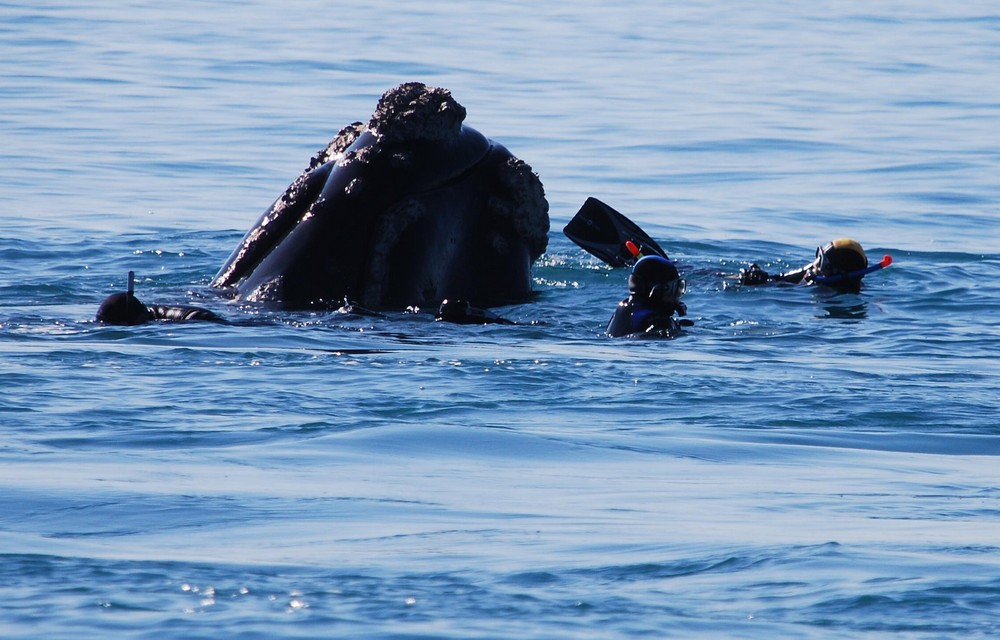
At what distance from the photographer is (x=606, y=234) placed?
1312 cm

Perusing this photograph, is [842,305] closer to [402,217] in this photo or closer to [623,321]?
[623,321]

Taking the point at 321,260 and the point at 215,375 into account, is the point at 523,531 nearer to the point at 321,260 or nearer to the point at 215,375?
the point at 215,375

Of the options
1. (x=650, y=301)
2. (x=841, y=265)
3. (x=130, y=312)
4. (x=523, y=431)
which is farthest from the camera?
(x=841, y=265)

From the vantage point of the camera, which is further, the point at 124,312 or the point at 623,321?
the point at 623,321

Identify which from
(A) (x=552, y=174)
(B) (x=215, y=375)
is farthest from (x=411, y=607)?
(A) (x=552, y=174)

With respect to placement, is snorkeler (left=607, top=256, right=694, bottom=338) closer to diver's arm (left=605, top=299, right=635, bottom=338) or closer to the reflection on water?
diver's arm (left=605, top=299, right=635, bottom=338)

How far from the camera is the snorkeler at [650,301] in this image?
10.1 metres

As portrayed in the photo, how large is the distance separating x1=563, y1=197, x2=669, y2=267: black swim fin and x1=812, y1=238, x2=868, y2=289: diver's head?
1.17m

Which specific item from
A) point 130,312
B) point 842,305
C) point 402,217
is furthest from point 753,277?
point 130,312

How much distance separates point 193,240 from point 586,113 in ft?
43.2

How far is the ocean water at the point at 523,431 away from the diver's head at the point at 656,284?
305 millimetres

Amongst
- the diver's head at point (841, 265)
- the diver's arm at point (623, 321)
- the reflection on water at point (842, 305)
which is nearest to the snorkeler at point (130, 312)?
the diver's arm at point (623, 321)

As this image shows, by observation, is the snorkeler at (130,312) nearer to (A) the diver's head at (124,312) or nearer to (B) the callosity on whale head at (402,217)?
(A) the diver's head at (124,312)

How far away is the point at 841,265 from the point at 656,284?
2.86m
